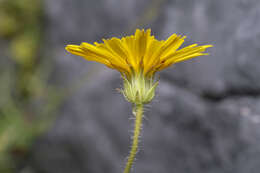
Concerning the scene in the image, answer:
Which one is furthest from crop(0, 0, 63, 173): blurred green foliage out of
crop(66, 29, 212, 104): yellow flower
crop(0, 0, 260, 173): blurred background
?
crop(66, 29, 212, 104): yellow flower

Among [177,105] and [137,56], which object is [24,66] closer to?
[177,105]

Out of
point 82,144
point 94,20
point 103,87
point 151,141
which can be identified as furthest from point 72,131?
point 94,20

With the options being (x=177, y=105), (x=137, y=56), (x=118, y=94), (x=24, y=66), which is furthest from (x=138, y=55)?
(x=24, y=66)

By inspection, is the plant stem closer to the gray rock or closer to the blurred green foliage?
the gray rock

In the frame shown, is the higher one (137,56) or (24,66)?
(24,66)

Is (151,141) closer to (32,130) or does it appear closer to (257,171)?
(257,171)

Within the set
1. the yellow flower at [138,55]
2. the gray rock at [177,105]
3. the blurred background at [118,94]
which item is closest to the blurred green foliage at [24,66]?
the blurred background at [118,94]
